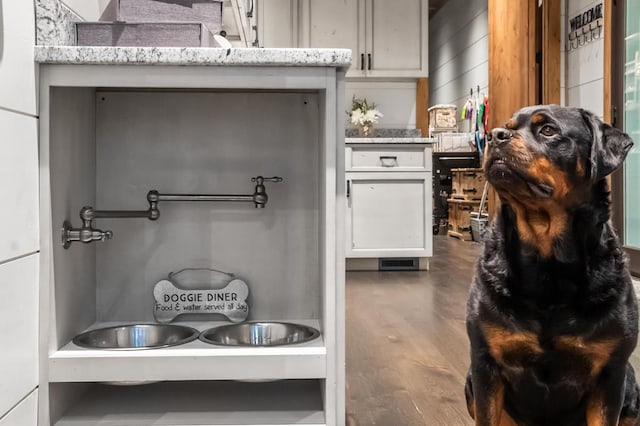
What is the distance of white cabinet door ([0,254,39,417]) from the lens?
1108 millimetres

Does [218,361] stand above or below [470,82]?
below

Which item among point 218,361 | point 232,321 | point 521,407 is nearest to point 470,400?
point 521,407

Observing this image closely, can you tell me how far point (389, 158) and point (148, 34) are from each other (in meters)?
3.22

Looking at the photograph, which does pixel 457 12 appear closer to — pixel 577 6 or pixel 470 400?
pixel 577 6

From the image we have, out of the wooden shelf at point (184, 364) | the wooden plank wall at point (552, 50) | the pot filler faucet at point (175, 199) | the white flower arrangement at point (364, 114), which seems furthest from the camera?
the wooden plank wall at point (552, 50)

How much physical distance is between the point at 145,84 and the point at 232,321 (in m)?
0.67

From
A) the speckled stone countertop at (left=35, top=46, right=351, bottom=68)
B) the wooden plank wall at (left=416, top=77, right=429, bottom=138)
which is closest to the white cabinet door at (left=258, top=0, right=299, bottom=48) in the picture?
the wooden plank wall at (left=416, top=77, right=429, bottom=138)

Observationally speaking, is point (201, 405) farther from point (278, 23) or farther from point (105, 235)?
point (278, 23)

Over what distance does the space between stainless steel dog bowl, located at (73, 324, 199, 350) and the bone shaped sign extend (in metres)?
0.08

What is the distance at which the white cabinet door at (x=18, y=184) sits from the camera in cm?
111

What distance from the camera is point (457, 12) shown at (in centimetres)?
910

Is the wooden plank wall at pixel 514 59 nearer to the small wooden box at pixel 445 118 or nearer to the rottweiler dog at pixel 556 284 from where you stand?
the small wooden box at pixel 445 118

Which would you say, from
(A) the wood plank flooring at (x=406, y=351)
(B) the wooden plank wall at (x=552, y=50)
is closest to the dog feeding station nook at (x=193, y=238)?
(A) the wood plank flooring at (x=406, y=351)

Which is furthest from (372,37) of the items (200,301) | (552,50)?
(200,301)
